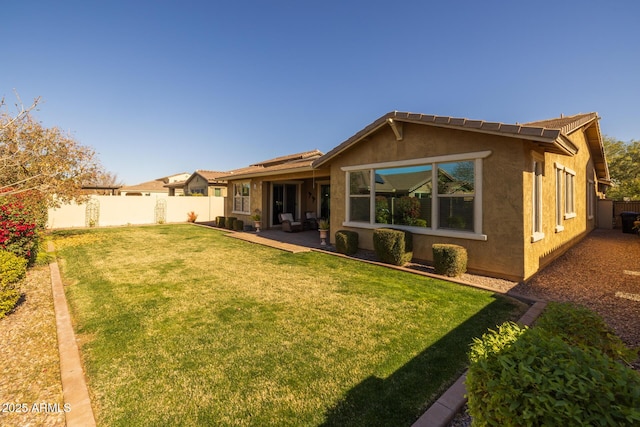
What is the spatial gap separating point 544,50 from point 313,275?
11.6m

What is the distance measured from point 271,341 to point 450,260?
4.95 m

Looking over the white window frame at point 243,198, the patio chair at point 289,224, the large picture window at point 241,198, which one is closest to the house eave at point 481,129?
the patio chair at point 289,224

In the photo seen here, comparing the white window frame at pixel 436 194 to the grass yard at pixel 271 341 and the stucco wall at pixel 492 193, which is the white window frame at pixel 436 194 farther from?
the grass yard at pixel 271 341

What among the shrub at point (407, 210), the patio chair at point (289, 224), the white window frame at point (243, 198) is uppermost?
the white window frame at point (243, 198)

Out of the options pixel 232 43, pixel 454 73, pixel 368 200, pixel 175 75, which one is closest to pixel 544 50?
pixel 454 73

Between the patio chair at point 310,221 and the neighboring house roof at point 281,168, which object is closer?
the neighboring house roof at point 281,168

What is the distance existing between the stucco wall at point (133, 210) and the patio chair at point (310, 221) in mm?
11946

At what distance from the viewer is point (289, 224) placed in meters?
15.2

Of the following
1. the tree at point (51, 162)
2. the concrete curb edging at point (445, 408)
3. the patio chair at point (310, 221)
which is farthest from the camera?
the patio chair at point (310, 221)

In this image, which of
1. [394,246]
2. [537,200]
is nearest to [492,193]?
[537,200]

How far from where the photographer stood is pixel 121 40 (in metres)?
11.4

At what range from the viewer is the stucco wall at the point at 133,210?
17922 mm

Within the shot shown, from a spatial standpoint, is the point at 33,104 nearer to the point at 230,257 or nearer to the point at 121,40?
the point at 230,257

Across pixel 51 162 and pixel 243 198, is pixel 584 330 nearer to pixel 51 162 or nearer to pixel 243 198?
pixel 243 198
